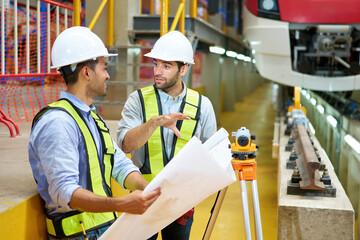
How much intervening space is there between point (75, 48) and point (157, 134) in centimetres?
84

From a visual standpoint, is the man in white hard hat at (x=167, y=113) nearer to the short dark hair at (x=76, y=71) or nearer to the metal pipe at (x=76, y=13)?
the short dark hair at (x=76, y=71)

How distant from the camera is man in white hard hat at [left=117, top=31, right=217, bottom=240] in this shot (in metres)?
2.65

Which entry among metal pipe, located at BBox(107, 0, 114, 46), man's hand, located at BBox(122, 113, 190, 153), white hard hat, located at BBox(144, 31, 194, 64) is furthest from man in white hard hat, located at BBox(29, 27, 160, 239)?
metal pipe, located at BBox(107, 0, 114, 46)

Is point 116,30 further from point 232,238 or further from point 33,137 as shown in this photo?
point 33,137

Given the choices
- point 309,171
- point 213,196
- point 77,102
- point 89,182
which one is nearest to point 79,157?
point 89,182

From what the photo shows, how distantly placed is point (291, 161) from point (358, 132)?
1.88 m

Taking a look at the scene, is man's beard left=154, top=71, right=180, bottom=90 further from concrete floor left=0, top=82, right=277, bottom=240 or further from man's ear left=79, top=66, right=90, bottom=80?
concrete floor left=0, top=82, right=277, bottom=240

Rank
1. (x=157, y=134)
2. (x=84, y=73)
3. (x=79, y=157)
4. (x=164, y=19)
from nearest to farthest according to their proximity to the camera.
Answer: (x=79, y=157)
(x=84, y=73)
(x=157, y=134)
(x=164, y=19)

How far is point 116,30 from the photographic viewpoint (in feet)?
22.8

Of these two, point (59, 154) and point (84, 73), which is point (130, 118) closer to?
point (84, 73)

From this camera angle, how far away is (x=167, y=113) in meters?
2.69

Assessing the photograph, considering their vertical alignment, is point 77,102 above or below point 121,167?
above

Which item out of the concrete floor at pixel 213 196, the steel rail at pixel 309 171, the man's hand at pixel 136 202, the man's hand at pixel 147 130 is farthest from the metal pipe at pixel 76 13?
the man's hand at pixel 136 202

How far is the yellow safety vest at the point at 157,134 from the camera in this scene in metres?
2.64
